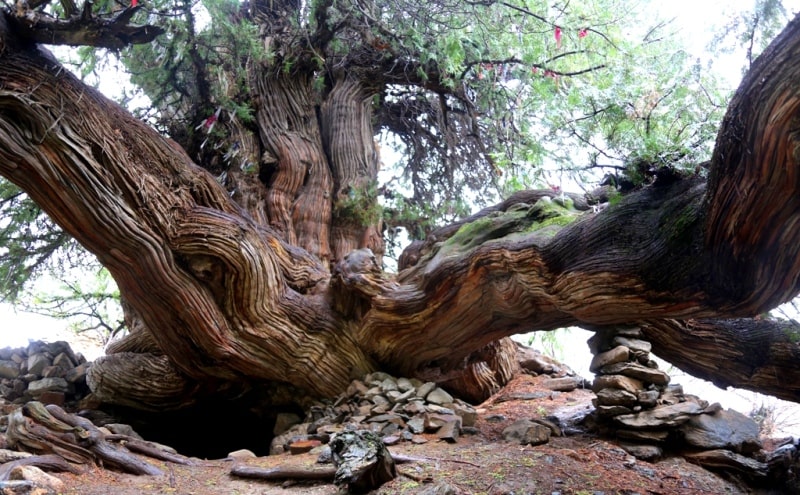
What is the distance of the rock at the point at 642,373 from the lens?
14.7 ft

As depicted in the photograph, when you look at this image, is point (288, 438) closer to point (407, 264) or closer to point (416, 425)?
point (416, 425)

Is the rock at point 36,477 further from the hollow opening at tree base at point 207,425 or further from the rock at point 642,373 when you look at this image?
the rock at point 642,373

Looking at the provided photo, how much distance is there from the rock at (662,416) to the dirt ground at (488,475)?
0.73 ft

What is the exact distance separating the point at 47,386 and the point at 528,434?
5.04 meters

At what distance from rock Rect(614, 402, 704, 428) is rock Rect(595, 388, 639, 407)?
9 centimetres

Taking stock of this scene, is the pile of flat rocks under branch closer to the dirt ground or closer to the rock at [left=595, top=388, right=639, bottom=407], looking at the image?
the dirt ground

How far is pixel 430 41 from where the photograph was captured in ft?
18.7

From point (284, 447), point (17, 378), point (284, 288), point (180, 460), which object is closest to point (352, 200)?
point (284, 288)

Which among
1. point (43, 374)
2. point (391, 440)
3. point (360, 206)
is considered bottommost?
point (391, 440)

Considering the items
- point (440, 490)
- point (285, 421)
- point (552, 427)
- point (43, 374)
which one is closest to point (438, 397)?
point (552, 427)

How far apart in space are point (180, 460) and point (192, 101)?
159 inches

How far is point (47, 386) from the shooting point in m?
6.09

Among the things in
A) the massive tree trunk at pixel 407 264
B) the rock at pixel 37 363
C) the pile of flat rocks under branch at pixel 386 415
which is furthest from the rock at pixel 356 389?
the rock at pixel 37 363

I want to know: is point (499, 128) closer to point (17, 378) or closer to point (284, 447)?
point (284, 447)
